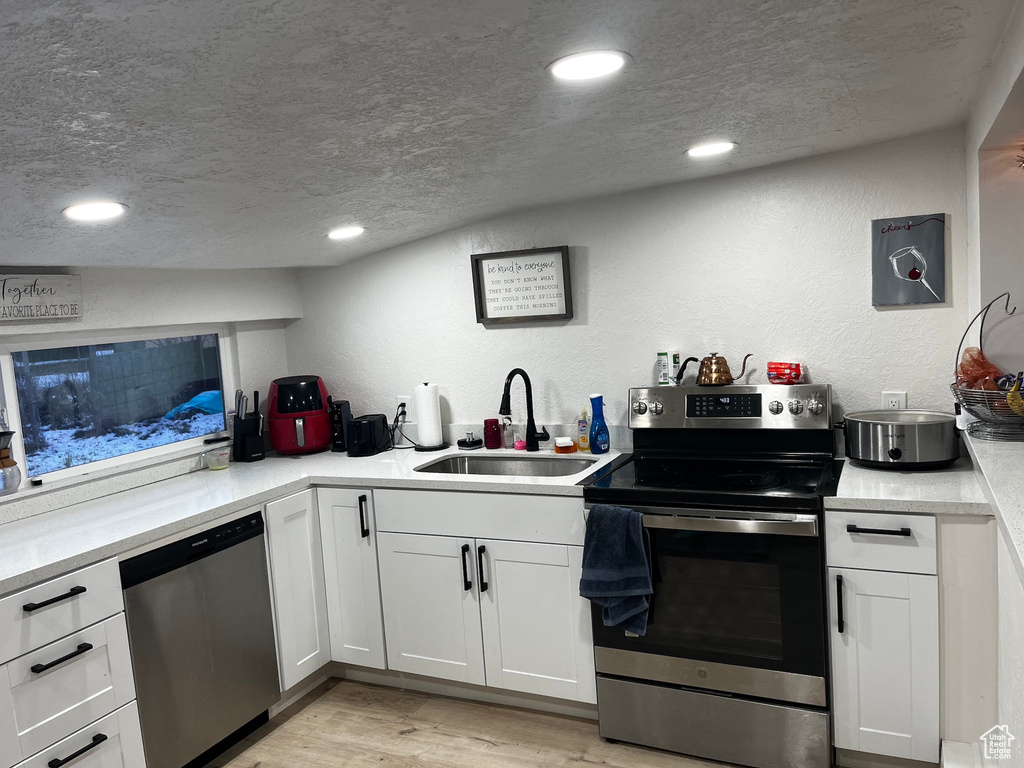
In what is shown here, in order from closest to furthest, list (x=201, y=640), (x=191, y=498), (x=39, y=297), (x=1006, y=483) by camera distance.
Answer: (x=1006, y=483), (x=201, y=640), (x=39, y=297), (x=191, y=498)

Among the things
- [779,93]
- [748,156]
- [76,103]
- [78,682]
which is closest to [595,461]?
[748,156]

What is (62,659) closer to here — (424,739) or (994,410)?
(424,739)

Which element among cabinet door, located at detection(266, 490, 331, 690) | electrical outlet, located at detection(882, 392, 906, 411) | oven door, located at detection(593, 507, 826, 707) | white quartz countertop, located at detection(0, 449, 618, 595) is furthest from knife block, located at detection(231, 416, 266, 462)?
electrical outlet, located at detection(882, 392, 906, 411)

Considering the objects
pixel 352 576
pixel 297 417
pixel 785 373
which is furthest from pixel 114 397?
pixel 785 373

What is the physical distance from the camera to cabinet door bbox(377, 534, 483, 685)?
2842 mm

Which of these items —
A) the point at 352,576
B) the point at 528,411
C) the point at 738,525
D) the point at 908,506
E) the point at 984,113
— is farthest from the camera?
the point at 528,411

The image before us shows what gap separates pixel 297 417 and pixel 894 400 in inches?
94.6

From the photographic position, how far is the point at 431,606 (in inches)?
115

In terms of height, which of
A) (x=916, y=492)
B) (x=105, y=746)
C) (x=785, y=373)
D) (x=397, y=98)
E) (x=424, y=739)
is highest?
(x=397, y=98)

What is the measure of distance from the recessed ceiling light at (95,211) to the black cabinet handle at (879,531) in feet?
7.09

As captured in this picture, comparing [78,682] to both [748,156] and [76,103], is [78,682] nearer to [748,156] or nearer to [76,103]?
[76,103]

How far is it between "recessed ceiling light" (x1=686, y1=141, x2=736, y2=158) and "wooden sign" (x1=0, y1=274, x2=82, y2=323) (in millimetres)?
2169

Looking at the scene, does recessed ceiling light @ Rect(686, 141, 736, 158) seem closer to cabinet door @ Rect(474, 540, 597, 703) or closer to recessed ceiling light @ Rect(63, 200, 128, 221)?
cabinet door @ Rect(474, 540, 597, 703)

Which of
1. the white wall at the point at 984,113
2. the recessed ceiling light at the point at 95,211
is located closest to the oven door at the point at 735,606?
the white wall at the point at 984,113
